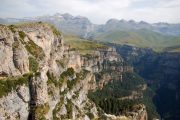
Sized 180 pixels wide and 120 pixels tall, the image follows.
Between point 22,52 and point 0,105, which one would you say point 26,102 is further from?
point 22,52

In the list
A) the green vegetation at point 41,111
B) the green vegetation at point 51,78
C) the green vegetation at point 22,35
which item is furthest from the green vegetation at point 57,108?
the green vegetation at point 22,35

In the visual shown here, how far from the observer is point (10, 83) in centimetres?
14650

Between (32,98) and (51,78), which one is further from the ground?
(51,78)

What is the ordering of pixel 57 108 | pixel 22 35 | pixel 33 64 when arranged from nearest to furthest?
pixel 57 108 → pixel 33 64 → pixel 22 35

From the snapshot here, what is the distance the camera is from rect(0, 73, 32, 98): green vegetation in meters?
142

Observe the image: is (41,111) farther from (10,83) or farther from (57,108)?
(57,108)

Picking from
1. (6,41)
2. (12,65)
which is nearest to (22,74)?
(12,65)

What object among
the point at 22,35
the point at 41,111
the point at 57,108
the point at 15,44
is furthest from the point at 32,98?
the point at 22,35

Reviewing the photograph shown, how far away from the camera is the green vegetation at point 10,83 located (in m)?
142

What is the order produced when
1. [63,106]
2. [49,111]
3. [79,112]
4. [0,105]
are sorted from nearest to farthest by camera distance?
[0,105] < [49,111] < [63,106] < [79,112]

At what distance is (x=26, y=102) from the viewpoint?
150250 millimetres

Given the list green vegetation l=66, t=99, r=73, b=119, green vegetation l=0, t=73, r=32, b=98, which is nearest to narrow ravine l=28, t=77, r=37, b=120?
green vegetation l=0, t=73, r=32, b=98

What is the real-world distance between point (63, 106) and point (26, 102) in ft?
103

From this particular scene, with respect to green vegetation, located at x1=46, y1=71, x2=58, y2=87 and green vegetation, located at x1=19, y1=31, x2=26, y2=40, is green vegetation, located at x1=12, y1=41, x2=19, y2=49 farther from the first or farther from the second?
green vegetation, located at x1=19, y1=31, x2=26, y2=40
